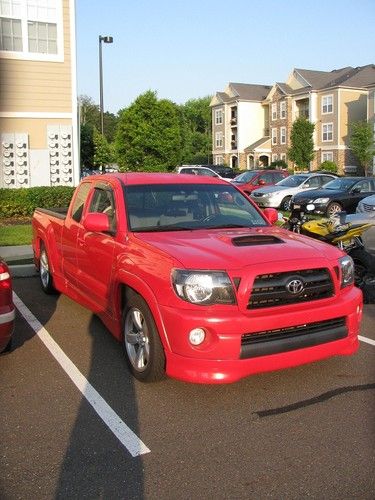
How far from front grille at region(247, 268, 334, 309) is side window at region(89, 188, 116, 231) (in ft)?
5.43

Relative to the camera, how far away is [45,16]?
17.5 meters

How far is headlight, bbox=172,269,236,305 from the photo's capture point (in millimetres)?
3848

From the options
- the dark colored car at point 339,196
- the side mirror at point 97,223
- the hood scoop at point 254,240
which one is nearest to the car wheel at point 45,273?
the side mirror at point 97,223

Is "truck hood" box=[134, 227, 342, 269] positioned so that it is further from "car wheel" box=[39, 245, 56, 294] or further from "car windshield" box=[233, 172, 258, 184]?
"car windshield" box=[233, 172, 258, 184]

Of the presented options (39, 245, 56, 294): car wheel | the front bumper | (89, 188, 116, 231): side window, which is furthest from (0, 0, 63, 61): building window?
the front bumper

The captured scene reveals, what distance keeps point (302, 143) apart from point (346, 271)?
52649 mm

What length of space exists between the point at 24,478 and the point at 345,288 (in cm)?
275

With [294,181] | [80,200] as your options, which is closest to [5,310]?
[80,200]

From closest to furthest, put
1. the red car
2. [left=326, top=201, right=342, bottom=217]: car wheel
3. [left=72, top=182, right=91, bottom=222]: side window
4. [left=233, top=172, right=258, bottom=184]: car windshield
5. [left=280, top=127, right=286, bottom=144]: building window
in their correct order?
the red car
[left=72, top=182, right=91, bottom=222]: side window
[left=326, top=201, right=342, bottom=217]: car wheel
[left=233, top=172, right=258, bottom=184]: car windshield
[left=280, top=127, right=286, bottom=144]: building window

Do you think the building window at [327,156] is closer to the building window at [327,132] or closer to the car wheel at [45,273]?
the building window at [327,132]

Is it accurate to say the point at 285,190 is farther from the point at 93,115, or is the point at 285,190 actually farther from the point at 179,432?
the point at 93,115

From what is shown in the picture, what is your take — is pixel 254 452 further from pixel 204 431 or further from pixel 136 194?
pixel 136 194

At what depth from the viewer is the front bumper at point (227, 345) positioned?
3760 mm

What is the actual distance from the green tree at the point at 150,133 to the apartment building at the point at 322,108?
23702 mm
